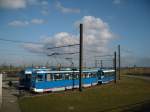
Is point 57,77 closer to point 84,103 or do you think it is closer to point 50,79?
point 50,79

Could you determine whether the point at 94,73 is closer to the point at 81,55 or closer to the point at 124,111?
the point at 81,55

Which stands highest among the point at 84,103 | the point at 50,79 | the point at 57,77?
the point at 57,77

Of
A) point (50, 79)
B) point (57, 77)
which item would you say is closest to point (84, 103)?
point (50, 79)

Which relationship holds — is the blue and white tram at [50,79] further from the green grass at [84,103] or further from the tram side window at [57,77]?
the green grass at [84,103]

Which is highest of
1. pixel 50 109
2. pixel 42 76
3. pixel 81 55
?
pixel 81 55

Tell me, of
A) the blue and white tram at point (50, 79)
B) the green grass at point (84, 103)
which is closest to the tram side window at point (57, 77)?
the blue and white tram at point (50, 79)

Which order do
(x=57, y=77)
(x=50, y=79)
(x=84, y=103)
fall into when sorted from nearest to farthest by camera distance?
1. (x=84, y=103)
2. (x=50, y=79)
3. (x=57, y=77)

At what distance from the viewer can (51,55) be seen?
35.9 m

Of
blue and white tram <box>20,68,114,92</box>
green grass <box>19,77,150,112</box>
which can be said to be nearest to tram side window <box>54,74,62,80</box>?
blue and white tram <box>20,68,114,92</box>

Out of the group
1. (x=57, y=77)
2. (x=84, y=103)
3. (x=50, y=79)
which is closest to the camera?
(x=84, y=103)

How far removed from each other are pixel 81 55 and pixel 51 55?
19.4 ft

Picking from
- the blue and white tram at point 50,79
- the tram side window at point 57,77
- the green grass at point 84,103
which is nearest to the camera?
the green grass at point 84,103

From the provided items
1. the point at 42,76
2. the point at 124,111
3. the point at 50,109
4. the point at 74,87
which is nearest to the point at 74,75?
the point at 74,87

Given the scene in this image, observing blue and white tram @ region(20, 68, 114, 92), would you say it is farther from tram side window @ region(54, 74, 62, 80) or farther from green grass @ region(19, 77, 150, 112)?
green grass @ region(19, 77, 150, 112)
